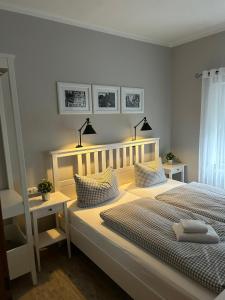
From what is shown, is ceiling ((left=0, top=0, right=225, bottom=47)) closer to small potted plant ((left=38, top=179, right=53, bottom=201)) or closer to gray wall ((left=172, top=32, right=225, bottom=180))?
gray wall ((left=172, top=32, right=225, bottom=180))

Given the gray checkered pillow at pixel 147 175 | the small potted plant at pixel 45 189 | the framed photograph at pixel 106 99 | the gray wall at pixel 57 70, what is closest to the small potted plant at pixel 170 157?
the gray checkered pillow at pixel 147 175

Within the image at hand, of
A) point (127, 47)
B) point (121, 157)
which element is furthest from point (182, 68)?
point (121, 157)

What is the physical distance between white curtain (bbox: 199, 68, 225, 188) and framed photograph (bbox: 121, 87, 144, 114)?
35.2 inches

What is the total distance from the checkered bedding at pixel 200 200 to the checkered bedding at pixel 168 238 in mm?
85

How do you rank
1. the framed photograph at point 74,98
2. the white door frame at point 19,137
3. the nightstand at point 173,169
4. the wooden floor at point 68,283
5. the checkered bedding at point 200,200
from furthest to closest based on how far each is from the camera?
the nightstand at point 173,169 → the framed photograph at point 74,98 → the checkered bedding at point 200,200 → the wooden floor at point 68,283 → the white door frame at point 19,137

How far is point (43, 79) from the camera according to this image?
94.3 inches

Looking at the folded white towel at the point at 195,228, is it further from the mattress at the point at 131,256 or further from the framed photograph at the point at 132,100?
the framed photograph at the point at 132,100

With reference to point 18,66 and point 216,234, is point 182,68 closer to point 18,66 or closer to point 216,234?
point 18,66

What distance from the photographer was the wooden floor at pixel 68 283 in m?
1.86

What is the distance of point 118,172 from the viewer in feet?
9.97

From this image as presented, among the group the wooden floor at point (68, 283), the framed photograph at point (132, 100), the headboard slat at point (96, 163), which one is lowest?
the wooden floor at point (68, 283)

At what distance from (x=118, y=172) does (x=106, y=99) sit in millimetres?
1009

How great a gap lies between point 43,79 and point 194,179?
269 cm

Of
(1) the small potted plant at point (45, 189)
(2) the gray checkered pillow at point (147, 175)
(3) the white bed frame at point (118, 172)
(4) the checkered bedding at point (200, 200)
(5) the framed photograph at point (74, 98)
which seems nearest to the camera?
(3) the white bed frame at point (118, 172)
